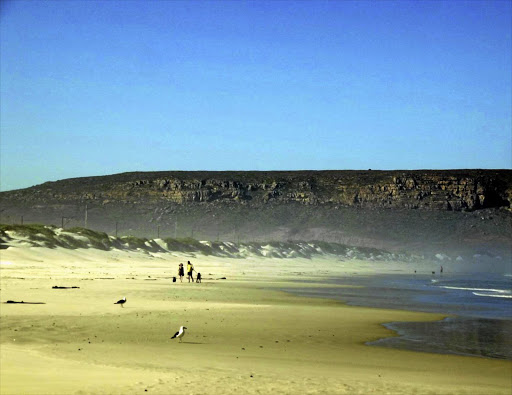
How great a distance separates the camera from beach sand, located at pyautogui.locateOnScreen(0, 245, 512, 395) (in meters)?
13.0

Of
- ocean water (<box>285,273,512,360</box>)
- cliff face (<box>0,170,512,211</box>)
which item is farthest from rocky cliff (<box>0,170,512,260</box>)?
ocean water (<box>285,273,512,360</box>)

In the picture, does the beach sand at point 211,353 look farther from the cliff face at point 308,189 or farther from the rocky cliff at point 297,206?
the cliff face at point 308,189

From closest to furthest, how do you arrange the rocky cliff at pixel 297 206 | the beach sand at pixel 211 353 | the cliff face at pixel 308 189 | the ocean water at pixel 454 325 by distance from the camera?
the beach sand at pixel 211 353, the ocean water at pixel 454 325, the rocky cliff at pixel 297 206, the cliff face at pixel 308 189

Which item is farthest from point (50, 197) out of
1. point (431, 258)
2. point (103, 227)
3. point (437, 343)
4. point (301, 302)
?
point (437, 343)

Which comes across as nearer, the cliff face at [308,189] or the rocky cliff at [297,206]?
the rocky cliff at [297,206]

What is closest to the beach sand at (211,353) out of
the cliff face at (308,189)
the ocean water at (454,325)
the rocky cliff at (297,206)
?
the ocean water at (454,325)

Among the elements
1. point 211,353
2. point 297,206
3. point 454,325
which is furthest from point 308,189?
point 211,353

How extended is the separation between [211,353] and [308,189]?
17430 centimetres

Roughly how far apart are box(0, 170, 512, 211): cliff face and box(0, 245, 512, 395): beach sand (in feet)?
511

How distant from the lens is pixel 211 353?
54.2 feet

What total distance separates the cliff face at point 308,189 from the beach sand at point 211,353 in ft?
511

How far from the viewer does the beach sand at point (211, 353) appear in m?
13.0

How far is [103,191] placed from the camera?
190 m

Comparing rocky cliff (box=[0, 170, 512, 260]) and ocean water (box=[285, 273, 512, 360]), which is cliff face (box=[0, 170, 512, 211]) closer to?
rocky cliff (box=[0, 170, 512, 260])
